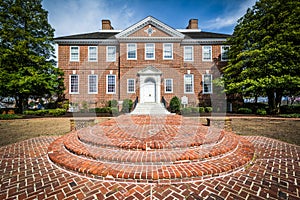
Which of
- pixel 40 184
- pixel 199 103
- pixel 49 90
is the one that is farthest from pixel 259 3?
pixel 49 90

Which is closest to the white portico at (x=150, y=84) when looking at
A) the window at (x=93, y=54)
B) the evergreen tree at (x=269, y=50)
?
the window at (x=93, y=54)

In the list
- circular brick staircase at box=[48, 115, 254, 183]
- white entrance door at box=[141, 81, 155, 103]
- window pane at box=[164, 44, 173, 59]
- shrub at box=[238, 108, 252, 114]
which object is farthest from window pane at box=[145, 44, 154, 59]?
circular brick staircase at box=[48, 115, 254, 183]

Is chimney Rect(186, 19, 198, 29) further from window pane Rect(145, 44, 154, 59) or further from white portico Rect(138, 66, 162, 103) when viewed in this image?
white portico Rect(138, 66, 162, 103)

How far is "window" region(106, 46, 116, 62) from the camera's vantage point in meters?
15.9

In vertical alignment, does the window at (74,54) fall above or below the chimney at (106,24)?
below

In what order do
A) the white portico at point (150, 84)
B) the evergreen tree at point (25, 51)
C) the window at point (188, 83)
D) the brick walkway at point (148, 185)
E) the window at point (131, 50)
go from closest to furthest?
the brick walkway at point (148, 185), the evergreen tree at point (25, 51), the white portico at point (150, 84), the window at point (131, 50), the window at point (188, 83)

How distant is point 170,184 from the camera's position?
2.39 metres

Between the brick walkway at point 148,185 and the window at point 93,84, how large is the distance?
13326mm

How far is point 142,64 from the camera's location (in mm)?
15242

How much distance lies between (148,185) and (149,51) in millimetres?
14636

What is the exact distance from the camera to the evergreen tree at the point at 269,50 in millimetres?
11062

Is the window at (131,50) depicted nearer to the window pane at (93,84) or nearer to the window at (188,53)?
the window pane at (93,84)

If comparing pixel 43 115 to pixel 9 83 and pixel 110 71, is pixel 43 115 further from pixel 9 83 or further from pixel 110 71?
pixel 110 71

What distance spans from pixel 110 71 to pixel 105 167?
47.0ft
